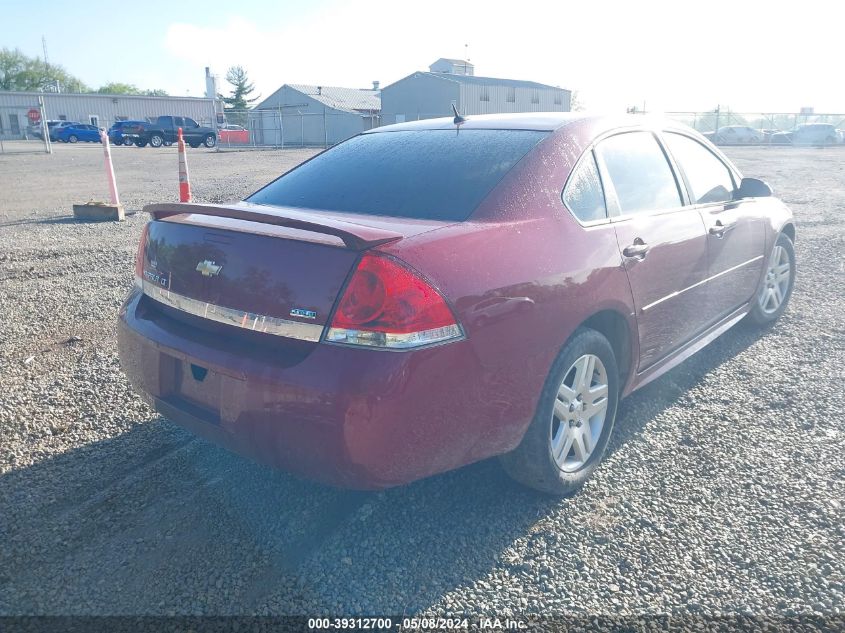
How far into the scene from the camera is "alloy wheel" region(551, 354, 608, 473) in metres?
2.83

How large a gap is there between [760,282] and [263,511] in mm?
3824

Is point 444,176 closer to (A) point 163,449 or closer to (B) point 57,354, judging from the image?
(A) point 163,449

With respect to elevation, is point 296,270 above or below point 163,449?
above

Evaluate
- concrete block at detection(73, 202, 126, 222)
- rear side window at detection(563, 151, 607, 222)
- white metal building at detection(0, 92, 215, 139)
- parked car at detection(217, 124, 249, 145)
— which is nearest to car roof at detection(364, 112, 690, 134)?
rear side window at detection(563, 151, 607, 222)

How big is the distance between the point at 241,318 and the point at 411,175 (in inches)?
43.2

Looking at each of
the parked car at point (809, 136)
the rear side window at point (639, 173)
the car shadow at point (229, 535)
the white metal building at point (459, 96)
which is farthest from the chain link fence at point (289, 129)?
the car shadow at point (229, 535)

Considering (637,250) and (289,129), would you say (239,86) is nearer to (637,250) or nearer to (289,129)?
(289,129)

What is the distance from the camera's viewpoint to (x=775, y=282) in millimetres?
5172

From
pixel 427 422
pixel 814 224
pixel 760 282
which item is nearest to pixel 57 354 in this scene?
pixel 427 422

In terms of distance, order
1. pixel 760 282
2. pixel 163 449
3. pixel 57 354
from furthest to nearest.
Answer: pixel 760 282, pixel 57 354, pixel 163 449

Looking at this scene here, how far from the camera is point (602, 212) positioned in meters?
3.09

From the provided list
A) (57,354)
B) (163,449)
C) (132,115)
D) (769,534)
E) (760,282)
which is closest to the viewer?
(769,534)

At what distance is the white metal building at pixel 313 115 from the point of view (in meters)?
47.1

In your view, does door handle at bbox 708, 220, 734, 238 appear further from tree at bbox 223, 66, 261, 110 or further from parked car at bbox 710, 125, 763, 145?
tree at bbox 223, 66, 261, 110
